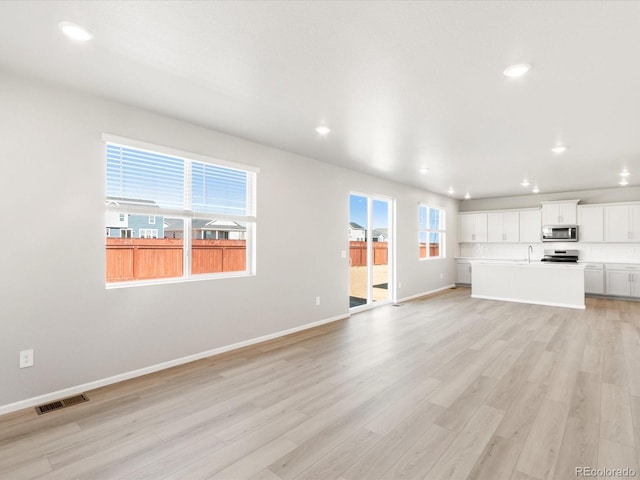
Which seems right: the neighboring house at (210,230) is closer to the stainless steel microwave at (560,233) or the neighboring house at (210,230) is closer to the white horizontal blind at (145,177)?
the white horizontal blind at (145,177)

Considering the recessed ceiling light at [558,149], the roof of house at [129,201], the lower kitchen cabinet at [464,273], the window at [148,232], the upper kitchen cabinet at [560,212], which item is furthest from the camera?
the lower kitchen cabinet at [464,273]

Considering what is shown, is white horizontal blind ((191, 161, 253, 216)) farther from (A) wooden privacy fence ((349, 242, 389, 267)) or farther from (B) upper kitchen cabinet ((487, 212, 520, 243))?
(B) upper kitchen cabinet ((487, 212, 520, 243))

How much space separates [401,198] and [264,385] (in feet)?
17.4

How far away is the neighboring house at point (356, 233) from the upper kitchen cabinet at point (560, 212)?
521 cm

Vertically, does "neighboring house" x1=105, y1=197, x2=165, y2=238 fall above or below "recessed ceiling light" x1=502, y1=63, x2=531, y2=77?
below

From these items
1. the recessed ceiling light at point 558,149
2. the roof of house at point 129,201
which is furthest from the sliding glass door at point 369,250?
the roof of house at point 129,201

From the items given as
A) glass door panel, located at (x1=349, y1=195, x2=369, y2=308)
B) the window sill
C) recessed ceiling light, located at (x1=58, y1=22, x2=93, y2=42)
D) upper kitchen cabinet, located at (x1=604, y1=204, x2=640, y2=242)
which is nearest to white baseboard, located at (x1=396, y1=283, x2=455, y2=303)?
glass door panel, located at (x1=349, y1=195, x2=369, y2=308)

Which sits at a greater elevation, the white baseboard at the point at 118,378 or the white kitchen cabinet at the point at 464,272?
the white kitchen cabinet at the point at 464,272

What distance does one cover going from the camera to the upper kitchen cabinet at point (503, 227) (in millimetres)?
8930

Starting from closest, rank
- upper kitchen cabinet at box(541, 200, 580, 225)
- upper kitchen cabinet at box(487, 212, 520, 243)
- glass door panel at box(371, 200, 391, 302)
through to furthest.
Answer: glass door panel at box(371, 200, 391, 302)
upper kitchen cabinet at box(541, 200, 580, 225)
upper kitchen cabinet at box(487, 212, 520, 243)

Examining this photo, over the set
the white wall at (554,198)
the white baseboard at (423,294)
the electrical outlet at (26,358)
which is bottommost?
the white baseboard at (423,294)

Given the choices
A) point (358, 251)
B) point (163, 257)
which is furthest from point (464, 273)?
point (163, 257)

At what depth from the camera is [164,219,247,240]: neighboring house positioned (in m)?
3.65

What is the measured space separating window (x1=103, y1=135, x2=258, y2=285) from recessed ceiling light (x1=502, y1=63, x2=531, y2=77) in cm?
290
